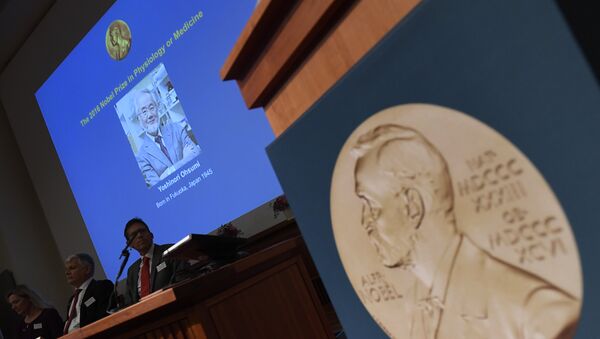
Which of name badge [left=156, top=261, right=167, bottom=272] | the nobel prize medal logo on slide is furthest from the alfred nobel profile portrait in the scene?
the nobel prize medal logo on slide

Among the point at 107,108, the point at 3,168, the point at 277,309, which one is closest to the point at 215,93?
the point at 107,108

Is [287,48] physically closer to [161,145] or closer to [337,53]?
[337,53]

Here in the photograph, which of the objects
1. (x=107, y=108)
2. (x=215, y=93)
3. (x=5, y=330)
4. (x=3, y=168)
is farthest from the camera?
(x=3, y=168)

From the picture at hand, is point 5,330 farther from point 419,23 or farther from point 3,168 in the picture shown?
point 419,23

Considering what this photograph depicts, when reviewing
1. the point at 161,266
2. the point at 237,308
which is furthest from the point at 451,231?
the point at 161,266

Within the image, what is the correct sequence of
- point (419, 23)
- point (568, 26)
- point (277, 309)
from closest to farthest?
point (568, 26) → point (419, 23) → point (277, 309)

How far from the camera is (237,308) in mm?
2055

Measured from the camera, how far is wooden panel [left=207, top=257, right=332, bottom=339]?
2.00m

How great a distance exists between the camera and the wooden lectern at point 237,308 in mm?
1908

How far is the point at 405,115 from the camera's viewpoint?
515 mm

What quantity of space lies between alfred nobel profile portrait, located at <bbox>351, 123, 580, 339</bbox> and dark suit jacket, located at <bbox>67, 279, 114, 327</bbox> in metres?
3.89

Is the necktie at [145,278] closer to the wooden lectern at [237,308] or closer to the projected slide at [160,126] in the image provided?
the projected slide at [160,126]

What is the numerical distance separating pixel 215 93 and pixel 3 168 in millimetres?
3797

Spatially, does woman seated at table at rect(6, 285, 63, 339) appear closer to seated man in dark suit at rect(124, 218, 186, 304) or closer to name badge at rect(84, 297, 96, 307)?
name badge at rect(84, 297, 96, 307)
